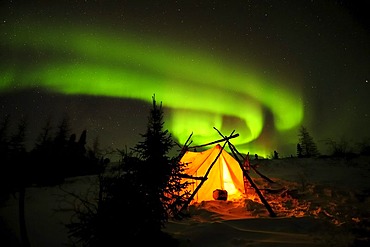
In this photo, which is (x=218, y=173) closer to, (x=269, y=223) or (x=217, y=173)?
(x=217, y=173)

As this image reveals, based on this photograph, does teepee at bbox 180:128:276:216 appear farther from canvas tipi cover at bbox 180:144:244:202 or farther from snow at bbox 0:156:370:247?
snow at bbox 0:156:370:247

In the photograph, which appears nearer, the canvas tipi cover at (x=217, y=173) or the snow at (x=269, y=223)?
the snow at (x=269, y=223)

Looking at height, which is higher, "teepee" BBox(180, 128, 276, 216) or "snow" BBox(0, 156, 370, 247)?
"teepee" BBox(180, 128, 276, 216)

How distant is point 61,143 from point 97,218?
38861 millimetres

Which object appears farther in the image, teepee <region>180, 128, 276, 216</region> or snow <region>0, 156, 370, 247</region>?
teepee <region>180, 128, 276, 216</region>

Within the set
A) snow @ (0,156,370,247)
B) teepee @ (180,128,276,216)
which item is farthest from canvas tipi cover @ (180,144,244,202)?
snow @ (0,156,370,247)

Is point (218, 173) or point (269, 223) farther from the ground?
point (218, 173)

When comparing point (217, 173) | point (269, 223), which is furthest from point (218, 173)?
point (269, 223)

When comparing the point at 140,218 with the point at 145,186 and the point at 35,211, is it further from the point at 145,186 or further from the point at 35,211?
the point at 35,211

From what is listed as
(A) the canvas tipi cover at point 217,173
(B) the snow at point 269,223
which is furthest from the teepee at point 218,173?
(B) the snow at point 269,223

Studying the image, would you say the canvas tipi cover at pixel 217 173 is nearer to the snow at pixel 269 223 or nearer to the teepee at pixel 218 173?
the teepee at pixel 218 173

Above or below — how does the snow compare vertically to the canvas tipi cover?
below

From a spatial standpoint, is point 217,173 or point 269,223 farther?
point 217,173

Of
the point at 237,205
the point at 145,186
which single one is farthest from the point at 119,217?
the point at 237,205
